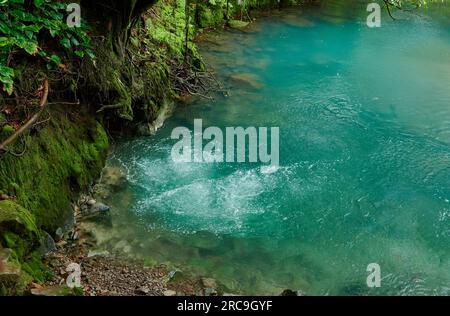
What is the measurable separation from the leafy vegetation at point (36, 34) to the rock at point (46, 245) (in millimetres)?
1771

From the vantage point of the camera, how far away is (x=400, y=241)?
22.7 ft

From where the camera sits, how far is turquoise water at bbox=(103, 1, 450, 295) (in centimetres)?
634

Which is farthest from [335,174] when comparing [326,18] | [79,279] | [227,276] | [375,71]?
[326,18]

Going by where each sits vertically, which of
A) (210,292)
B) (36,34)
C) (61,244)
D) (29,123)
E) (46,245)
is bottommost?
(210,292)

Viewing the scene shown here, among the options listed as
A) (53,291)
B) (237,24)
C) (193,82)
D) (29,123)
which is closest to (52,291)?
(53,291)

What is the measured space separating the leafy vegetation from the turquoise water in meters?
2.12

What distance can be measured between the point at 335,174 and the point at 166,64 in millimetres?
4533

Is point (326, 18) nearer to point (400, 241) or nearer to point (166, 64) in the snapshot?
point (166, 64)

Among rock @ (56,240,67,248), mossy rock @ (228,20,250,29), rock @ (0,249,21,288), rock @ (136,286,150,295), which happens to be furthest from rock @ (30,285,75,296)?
mossy rock @ (228,20,250,29)

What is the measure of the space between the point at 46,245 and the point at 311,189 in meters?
4.19

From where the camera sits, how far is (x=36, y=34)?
6562mm

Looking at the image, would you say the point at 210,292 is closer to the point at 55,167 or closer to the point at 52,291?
the point at 52,291

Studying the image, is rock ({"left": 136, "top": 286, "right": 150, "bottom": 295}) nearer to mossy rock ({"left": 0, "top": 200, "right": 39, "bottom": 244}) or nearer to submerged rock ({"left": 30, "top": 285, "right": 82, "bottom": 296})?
submerged rock ({"left": 30, "top": 285, "right": 82, "bottom": 296})

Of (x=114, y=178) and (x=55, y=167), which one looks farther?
(x=114, y=178)
